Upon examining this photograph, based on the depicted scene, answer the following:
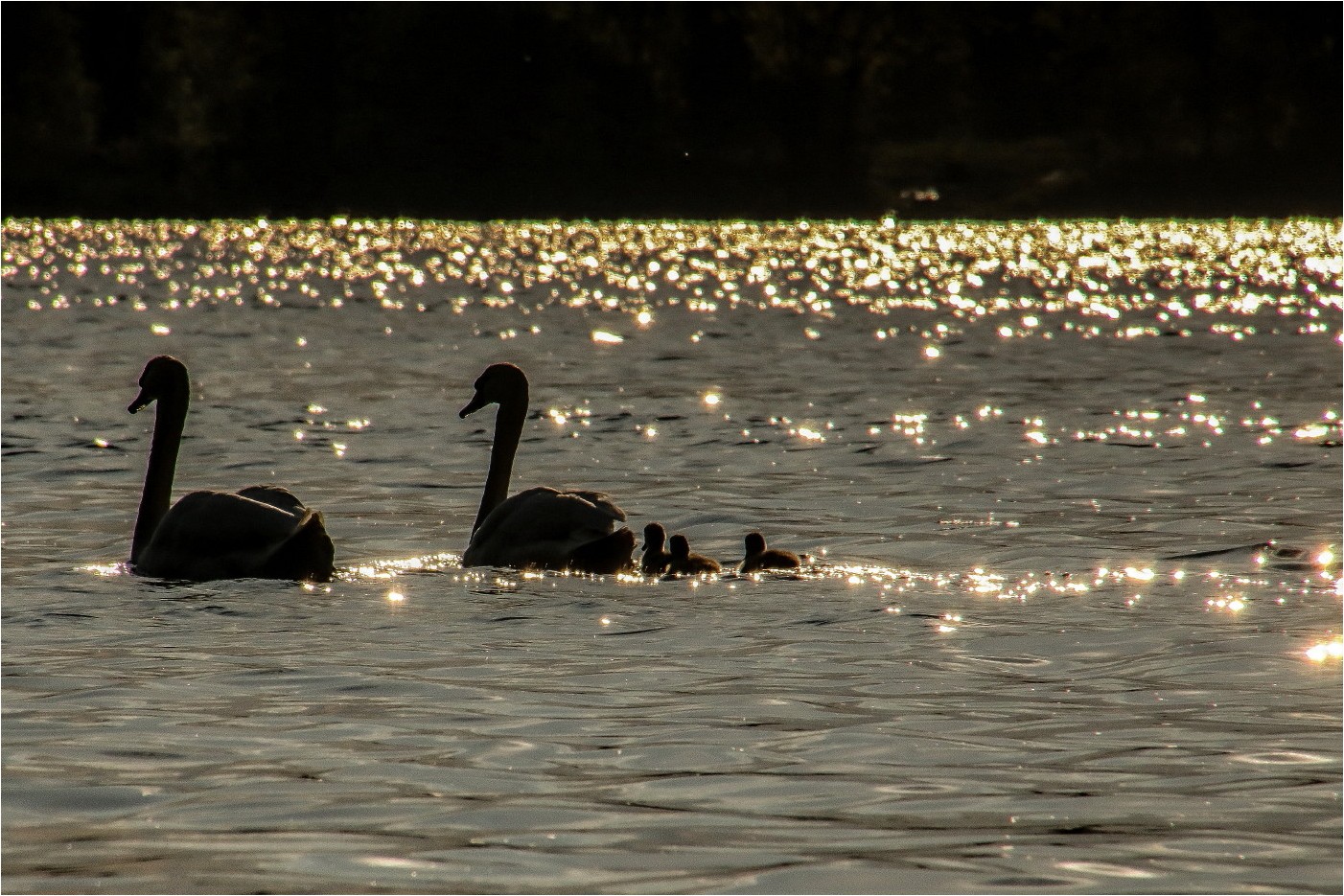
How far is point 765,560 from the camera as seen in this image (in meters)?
14.6

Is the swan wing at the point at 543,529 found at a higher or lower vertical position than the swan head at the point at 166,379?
lower

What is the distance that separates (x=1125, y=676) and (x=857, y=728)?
1789mm

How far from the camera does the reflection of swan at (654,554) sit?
1462 cm

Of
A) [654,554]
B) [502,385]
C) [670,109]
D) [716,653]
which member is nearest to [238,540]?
[654,554]

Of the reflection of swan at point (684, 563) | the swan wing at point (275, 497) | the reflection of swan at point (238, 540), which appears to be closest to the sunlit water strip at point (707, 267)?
the reflection of swan at point (684, 563)

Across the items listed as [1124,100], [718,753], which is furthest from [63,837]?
[1124,100]

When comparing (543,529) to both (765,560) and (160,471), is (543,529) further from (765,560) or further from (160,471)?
(160,471)

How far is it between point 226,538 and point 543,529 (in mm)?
1952

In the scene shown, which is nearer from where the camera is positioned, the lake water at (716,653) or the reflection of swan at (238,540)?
the lake water at (716,653)

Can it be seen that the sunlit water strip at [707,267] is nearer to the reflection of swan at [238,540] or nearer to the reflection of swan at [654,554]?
the reflection of swan at [654,554]

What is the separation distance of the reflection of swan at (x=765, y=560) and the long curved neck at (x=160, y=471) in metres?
3.74

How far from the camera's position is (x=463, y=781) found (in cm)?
886

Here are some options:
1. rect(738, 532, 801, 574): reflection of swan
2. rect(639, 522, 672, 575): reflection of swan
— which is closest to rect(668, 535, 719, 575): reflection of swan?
rect(639, 522, 672, 575): reflection of swan

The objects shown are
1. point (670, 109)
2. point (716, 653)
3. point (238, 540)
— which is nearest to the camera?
point (716, 653)
